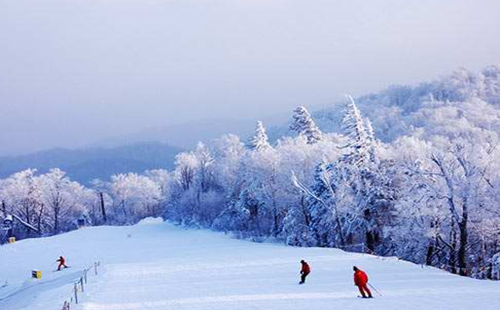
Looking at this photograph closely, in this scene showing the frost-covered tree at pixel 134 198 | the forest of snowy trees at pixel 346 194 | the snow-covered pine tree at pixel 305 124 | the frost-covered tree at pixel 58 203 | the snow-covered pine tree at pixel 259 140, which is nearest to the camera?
the forest of snowy trees at pixel 346 194

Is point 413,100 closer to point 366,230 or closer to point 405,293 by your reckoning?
point 366,230

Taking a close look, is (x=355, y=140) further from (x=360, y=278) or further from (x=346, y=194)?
(x=360, y=278)

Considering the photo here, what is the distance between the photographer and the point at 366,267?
2786cm

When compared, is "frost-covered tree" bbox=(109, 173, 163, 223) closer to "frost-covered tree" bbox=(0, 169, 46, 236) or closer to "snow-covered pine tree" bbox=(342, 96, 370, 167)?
"frost-covered tree" bbox=(0, 169, 46, 236)

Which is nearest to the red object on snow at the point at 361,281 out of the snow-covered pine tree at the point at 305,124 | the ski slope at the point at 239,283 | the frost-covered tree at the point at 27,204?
the ski slope at the point at 239,283

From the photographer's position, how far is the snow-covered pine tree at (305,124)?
65625 mm

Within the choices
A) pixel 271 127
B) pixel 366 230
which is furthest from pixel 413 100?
pixel 366 230

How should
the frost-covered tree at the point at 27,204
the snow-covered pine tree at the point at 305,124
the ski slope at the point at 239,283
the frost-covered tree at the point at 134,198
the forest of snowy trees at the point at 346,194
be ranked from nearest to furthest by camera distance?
the ski slope at the point at 239,283, the forest of snowy trees at the point at 346,194, the snow-covered pine tree at the point at 305,124, the frost-covered tree at the point at 27,204, the frost-covered tree at the point at 134,198

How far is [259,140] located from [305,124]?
23.5 feet

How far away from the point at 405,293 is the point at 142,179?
11832 cm

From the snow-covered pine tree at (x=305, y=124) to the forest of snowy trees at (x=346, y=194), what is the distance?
14 cm

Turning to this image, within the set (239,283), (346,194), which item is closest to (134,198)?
(346,194)

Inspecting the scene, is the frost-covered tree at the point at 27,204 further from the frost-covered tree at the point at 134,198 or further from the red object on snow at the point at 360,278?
the red object on snow at the point at 360,278

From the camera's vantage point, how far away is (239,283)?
25.8 m
